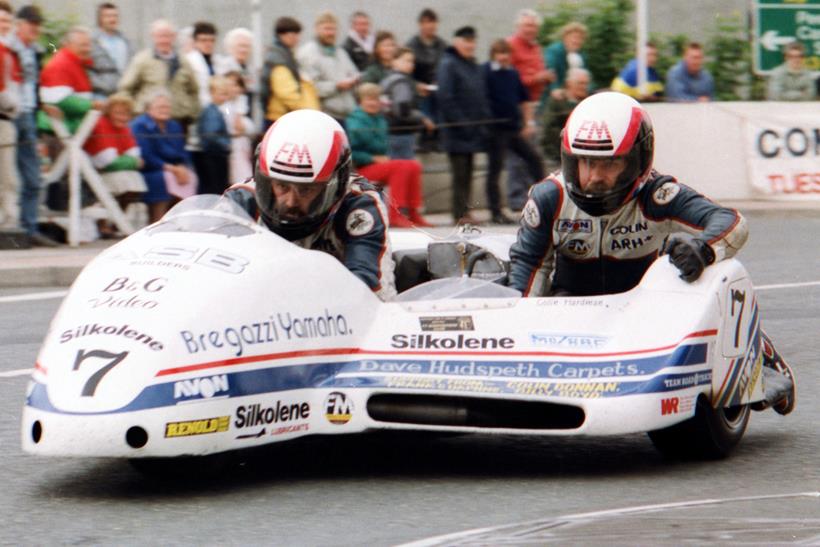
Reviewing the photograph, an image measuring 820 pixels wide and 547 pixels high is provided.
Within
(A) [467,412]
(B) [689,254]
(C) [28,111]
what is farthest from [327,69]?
(A) [467,412]

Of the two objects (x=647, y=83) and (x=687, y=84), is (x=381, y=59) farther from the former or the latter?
(x=687, y=84)

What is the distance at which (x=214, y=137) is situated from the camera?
14.7 m

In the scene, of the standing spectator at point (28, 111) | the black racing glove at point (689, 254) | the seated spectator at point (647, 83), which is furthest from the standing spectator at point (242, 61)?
the black racing glove at point (689, 254)

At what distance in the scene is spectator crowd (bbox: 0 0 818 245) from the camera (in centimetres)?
1427

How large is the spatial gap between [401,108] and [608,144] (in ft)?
28.3

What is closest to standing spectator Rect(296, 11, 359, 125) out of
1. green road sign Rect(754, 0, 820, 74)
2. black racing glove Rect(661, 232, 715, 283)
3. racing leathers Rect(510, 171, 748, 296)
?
green road sign Rect(754, 0, 820, 74)

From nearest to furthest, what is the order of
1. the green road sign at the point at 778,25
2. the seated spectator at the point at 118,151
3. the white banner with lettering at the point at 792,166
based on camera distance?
the seated spectator at the point at 118,151 < the white banner with lettering at the point at 792,166 < the green road sign at the point at 778,25

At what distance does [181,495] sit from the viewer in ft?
20.8

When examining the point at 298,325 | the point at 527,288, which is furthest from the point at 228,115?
the point at 298,325

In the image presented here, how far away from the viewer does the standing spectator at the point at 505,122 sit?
16.2 meters

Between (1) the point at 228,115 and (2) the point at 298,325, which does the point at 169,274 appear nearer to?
(2) the point at 298,325

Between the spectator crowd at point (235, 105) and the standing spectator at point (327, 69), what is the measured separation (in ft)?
0.04

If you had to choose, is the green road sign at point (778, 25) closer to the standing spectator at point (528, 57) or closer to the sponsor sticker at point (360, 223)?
the standing spectator at point (528, 57)

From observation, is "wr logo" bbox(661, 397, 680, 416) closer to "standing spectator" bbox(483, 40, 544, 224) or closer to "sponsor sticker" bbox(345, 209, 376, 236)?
"sponsor sticker" bbox(345, 209, 376, 236)
